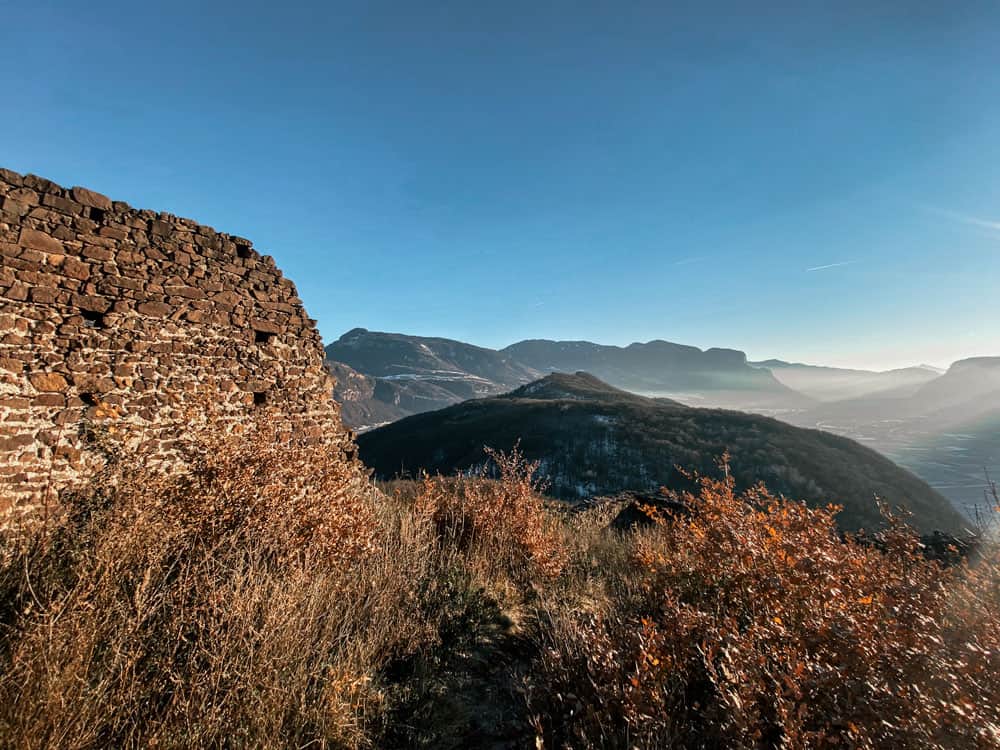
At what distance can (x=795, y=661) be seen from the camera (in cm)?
242

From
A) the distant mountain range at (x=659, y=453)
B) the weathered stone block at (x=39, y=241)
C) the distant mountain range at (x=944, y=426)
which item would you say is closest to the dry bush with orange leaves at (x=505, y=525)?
the weathered stone block at (x=39, y=241)

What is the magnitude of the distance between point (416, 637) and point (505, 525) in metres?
2.89

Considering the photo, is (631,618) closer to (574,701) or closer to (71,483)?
(574,701)

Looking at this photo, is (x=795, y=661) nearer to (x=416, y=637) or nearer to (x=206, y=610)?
(x=416, y=637)

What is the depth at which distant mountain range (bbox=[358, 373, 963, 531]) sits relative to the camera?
116ft

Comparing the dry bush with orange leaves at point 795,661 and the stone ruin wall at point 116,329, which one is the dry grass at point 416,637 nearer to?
the dry bush with orange leaves at point 795,661

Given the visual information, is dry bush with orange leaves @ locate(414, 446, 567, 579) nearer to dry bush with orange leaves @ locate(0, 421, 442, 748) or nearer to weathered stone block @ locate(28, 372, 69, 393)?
dry bush with orange leaves @ locate(0, 421, 442, 748)

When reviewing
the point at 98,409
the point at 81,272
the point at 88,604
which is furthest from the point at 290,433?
the point at 88,604

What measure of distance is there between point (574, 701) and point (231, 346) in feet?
22.2

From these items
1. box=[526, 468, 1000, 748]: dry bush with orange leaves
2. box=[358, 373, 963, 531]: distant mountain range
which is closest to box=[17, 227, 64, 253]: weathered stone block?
box=[526, 468, 1000, 748]: dry bush with orange leaves

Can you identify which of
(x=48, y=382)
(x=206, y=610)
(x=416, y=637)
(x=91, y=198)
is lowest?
(x=416, y=637)

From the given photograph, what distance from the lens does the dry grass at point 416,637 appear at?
222 centimetres

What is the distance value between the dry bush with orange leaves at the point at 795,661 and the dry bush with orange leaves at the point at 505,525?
2572 mm

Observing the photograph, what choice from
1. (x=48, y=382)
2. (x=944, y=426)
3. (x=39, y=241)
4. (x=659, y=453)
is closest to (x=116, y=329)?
(x=48, y=382)
